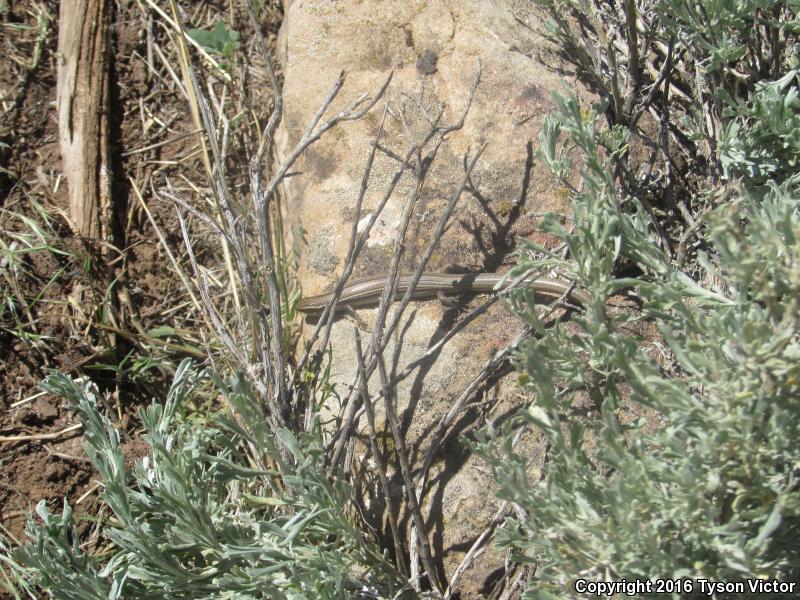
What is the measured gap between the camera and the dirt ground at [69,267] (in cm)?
404

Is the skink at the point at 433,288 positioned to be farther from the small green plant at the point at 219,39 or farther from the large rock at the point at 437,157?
the small green plant at the point at 219,39

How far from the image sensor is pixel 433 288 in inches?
162

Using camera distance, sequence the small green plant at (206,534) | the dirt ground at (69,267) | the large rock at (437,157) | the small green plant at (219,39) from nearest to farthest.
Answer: the small green plant at (206,534) → the large rock at (437,157) → the dirt ground at (69,267) → the small green plant at (219,39)

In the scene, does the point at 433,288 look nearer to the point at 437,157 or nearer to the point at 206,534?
the point at 437,157

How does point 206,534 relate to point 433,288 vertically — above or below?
below

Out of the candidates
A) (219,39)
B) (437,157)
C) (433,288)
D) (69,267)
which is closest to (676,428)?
(433,288)

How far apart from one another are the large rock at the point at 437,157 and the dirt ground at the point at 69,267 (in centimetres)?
99

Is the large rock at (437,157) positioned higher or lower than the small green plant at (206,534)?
higher

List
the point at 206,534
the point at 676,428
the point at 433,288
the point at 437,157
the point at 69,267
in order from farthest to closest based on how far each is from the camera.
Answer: the point at 69,267, the point at 437,157, the point at 433,288, the point at 206,534, the point at 676,428

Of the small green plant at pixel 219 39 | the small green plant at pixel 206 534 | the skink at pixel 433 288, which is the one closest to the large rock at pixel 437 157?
the skink at pixel 433 288

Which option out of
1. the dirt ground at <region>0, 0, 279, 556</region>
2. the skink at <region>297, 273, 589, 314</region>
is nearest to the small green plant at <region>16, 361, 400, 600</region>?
the dirt ground at <region>0, 0, 279, 556</region>

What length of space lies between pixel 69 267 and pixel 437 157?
2376 millimetres

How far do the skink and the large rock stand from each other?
79mm

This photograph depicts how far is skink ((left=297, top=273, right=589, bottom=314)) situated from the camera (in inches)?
159
